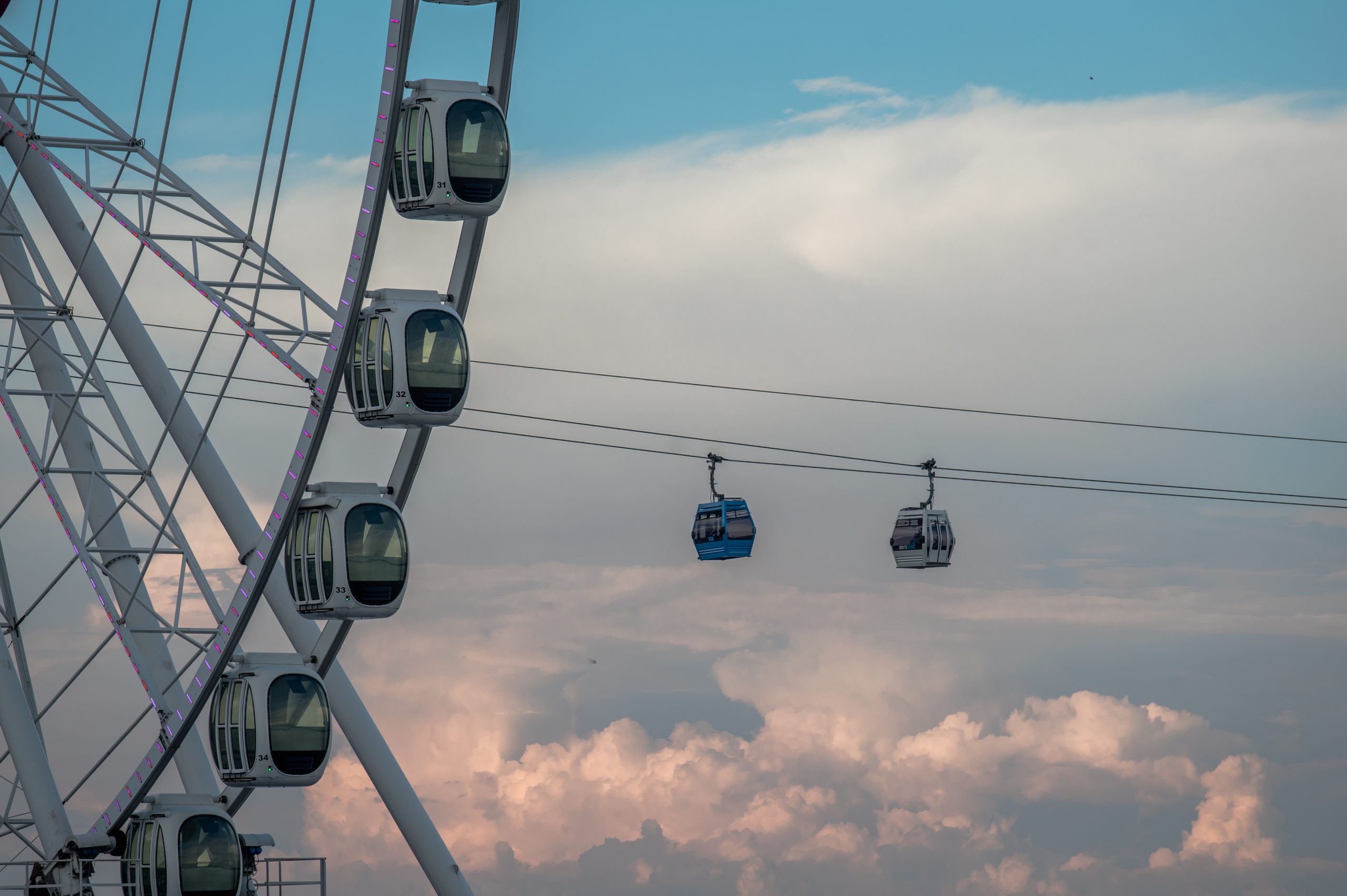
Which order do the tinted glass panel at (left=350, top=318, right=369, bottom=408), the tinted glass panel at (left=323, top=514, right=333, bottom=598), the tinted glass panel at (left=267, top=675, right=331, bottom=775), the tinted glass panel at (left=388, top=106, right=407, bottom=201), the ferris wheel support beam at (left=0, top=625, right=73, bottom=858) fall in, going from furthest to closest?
the ferris wheel support beam at (left=0, top=625, right=73, bottom=858) < the tinted glass panel at (left=267, top=675, right=331, bottom=775) < the tinted glass panel at (left=323, top=514, right=333, bottom=598) < the tinted glass panel at (left=350, top=318, right=369, bottom=408) < the tinted glass panel at (left=388, top=106, right=407, bottom=201)

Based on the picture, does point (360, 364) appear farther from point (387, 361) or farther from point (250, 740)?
point (250, 740)

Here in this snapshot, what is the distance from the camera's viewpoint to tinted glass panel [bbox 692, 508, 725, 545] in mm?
40750

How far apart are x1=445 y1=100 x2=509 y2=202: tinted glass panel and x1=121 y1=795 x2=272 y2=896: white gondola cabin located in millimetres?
10764

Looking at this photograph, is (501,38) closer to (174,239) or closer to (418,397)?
(418,397)

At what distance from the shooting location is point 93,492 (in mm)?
33156

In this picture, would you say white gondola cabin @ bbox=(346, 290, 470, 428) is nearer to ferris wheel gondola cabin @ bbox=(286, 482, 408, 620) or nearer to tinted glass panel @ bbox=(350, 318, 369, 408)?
tinted glass panel @ bbox=(350, 318, 369, 408)

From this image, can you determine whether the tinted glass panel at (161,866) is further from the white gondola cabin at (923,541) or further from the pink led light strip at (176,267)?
the white gondola cabin at (923,541)

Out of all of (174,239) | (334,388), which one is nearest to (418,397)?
(334,388)

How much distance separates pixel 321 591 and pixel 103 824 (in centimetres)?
748

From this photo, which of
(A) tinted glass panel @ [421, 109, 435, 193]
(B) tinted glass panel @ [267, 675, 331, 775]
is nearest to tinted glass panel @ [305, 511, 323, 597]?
(B) tinted glass panel @ [267, 675, 331, 775]

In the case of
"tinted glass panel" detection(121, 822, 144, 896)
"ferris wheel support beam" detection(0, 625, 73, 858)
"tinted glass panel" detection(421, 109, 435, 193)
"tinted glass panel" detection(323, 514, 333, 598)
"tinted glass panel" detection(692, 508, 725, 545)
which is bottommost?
"tinted glass panel" detection(121, 822, 144, 896)

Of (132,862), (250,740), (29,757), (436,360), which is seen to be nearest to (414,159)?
(436,360)

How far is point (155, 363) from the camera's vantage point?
32094 millimetres

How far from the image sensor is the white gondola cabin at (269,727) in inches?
1035
